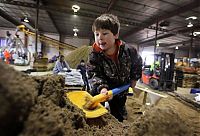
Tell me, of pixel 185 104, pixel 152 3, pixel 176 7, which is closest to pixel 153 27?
pixel 176 7

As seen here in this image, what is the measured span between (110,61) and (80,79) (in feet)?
5.38

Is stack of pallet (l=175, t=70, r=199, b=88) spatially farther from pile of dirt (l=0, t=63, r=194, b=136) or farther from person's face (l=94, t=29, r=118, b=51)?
pile of dirt (l=0, t=63, r=194, b=136)

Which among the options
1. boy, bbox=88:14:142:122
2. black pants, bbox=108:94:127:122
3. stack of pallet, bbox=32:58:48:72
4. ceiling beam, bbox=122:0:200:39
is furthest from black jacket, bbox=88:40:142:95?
stack of pallet, bbox=32:58:48:72

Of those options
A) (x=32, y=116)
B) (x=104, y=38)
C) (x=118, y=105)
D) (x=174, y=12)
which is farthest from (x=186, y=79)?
(x=32, y=116)

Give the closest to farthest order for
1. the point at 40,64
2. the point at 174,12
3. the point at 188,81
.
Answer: the point at 174,12, the point at 40,64, the point at 188,81

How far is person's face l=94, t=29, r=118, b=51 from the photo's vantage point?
1120mm

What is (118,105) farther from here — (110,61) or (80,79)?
(80,79)

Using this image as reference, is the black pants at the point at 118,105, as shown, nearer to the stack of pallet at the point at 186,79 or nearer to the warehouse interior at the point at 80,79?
the warehouse interior at the point at 80,79

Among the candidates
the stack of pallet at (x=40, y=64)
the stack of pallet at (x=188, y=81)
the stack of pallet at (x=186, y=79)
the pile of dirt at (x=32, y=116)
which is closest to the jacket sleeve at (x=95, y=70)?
the pile of dirt at (x=32, y=116)

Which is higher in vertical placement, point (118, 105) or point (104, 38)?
point (104, 38)

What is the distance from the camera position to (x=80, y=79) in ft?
9.14

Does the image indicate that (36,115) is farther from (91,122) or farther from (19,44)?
(19,44)

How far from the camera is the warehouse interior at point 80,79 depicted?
0.87 ft

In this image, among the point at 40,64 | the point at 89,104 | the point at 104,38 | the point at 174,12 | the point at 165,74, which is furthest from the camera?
the point at 40,64
